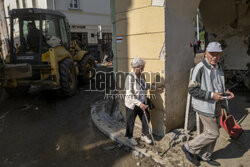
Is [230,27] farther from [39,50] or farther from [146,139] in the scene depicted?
[39,50]

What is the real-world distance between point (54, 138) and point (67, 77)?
261cm

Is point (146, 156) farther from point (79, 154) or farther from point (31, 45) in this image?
point (31, 45)

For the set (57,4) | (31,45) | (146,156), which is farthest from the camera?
(57,4)

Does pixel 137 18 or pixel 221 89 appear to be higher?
pixel 137 18

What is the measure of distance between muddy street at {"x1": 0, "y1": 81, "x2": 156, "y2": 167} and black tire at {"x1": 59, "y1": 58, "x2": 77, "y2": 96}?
398mm

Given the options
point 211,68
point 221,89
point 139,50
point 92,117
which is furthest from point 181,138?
point 92,117

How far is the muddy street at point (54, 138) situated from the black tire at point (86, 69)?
2131 mm

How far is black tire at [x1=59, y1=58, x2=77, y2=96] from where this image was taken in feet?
20.1

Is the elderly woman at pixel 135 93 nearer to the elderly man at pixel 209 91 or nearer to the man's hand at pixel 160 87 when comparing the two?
the man's hand at pixel 160 87

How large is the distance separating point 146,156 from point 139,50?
1.88 meters

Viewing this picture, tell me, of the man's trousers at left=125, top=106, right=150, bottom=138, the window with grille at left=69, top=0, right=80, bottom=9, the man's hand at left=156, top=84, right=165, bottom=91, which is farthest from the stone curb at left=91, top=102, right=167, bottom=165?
the window with grille at left=69, top=0, right=80, bottom=9

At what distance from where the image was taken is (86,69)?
8.46 m

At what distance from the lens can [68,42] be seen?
7.48 metres

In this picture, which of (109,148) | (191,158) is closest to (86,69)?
(109,148)
